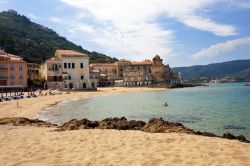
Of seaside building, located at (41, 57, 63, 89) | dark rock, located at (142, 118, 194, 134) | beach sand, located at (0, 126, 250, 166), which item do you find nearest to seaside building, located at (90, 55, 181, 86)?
seaside building, located at (41, 57, 63, 89)

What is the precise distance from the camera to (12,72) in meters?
67.2

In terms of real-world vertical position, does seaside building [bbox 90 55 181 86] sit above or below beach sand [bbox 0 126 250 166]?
above

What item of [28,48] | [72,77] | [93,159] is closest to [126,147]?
[93,159]

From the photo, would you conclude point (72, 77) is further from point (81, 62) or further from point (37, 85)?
point (37, 85)

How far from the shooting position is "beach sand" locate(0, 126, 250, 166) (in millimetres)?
8409

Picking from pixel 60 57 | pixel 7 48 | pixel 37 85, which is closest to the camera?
pixel 37 85

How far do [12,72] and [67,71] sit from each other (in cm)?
1426

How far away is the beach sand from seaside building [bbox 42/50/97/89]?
61.9 meters

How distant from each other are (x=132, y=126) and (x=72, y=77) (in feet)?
209

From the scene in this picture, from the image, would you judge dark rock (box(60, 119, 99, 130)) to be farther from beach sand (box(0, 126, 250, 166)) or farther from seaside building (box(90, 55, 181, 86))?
seaside building (box(90, 55, 181, 86))

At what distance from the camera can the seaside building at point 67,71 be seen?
73.4 metres

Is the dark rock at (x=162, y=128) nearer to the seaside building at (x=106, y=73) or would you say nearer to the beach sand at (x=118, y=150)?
the beach sand at (x=118, y=150)

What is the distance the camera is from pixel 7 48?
108 meters

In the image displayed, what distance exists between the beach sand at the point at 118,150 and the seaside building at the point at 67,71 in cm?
6195
